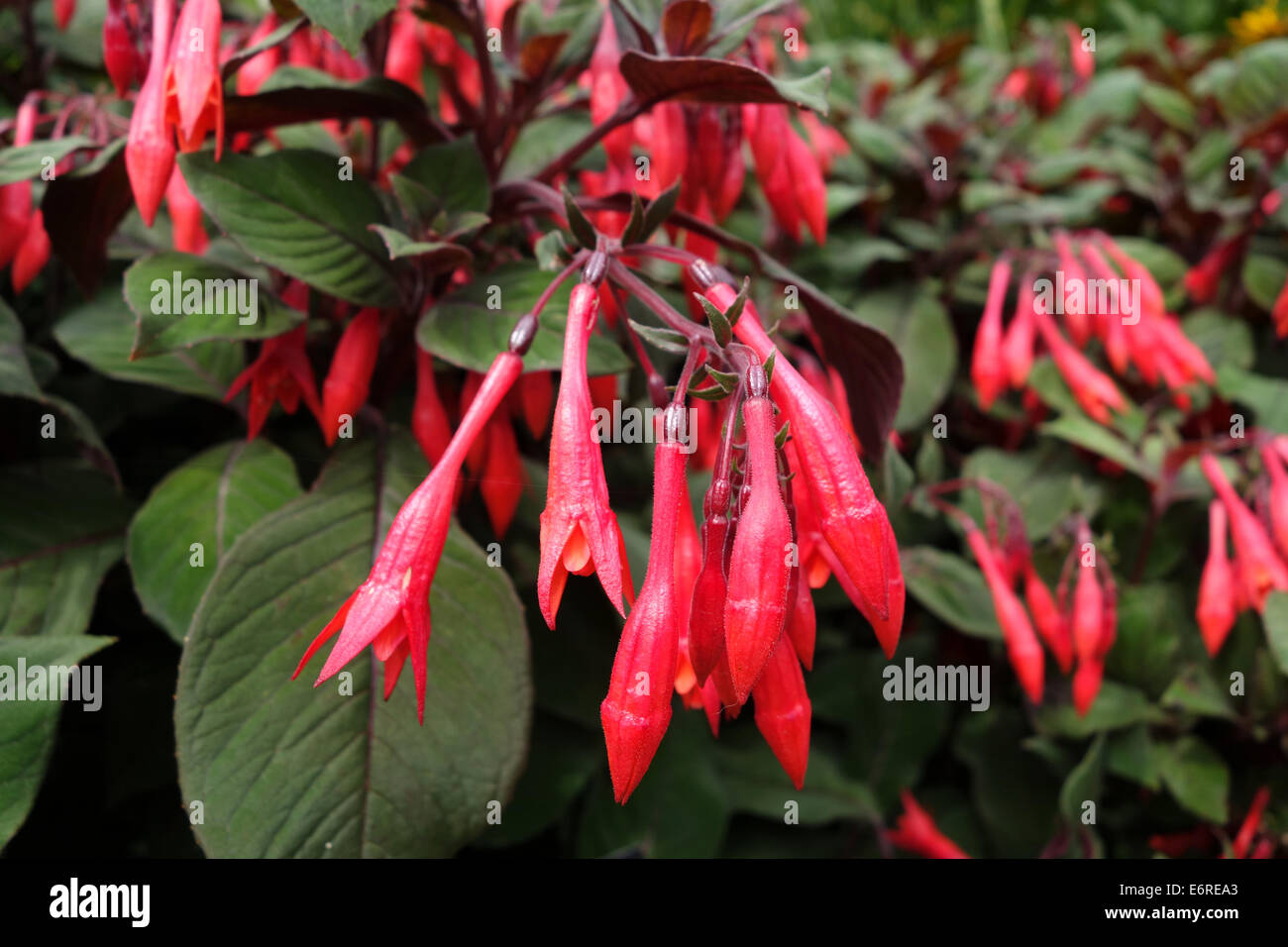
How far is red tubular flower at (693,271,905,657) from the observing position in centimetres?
47

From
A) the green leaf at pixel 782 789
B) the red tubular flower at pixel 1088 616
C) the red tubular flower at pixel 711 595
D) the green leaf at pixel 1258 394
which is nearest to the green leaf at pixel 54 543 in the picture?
the red tubular flower at pixel 711 595

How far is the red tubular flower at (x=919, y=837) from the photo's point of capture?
3.48ft

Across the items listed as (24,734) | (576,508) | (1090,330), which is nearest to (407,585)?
(576,508)

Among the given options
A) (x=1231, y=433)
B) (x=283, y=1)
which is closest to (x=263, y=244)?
(x=283, y=1)

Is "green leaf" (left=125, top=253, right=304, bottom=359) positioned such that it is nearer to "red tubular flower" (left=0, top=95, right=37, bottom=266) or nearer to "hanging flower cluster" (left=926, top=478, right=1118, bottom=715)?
"red tubular flower" (left=0, top=95, right=37, bottom=266)

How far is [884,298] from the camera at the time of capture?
4.65 feet

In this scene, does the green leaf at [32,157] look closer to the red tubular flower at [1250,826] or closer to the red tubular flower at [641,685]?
the red tubular flower at [641,685]

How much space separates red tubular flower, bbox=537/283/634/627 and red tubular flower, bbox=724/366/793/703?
0.06 meters

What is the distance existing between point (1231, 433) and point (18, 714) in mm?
1381

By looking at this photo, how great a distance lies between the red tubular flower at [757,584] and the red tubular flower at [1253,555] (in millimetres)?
736

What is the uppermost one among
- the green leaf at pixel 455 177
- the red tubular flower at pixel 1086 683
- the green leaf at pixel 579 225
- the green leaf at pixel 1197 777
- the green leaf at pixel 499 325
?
the green leaf at pixel 455 177

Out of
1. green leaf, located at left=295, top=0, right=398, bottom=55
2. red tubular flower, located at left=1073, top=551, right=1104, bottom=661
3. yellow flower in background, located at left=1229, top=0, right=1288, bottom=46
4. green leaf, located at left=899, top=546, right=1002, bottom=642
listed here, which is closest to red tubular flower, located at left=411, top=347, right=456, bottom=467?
green leaf, located at left=295, top=0, right=398, bottom=55
